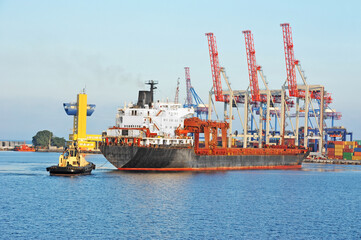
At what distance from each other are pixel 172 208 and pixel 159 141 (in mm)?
32289

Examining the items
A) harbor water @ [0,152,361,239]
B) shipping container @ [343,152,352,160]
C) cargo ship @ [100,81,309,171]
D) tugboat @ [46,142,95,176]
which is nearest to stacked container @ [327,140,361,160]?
shipping container @ [343,152,352,160]

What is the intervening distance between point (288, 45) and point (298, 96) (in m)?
12.4

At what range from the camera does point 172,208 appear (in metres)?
46.6

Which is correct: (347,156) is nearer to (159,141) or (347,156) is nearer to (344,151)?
(344,151)

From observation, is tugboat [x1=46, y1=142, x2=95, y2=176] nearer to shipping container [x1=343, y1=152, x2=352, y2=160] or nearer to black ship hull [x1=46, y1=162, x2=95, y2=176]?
black ship hull [x1=46, y1=162, x2=95, y2=176]

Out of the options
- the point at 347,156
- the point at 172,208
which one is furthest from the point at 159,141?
the point at 347,156

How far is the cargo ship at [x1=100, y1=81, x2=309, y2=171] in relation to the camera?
75.9 meters

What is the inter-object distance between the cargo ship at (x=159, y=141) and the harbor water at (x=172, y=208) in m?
5.65

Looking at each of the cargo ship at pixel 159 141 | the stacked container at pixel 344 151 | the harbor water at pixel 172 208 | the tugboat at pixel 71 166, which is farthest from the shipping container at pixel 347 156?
the tugboat at pixel 71 166

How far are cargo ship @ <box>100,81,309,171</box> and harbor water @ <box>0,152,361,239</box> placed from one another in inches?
222

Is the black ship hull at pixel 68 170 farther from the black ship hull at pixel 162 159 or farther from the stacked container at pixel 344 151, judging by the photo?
the stacked container at pixel 344 151

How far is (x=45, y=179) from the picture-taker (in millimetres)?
67375

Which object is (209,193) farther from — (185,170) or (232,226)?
(185,170)

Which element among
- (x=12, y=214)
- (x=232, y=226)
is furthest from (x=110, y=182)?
(x=232, y=226)
